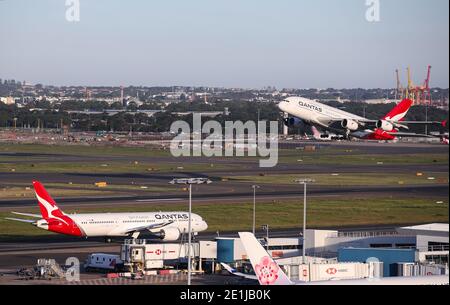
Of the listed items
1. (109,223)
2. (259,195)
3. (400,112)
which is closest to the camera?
(109,223)

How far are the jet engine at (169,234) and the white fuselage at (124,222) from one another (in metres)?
0.71

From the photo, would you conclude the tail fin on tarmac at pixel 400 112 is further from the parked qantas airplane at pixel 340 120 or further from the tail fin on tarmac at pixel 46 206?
the tail fin on tarmac at pixel 46 206

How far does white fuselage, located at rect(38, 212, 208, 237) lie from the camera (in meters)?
107

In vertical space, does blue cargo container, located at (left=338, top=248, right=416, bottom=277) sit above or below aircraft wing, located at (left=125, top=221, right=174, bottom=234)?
above

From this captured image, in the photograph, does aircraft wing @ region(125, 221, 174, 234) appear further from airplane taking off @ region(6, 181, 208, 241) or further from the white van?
the white van

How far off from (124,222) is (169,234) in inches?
194

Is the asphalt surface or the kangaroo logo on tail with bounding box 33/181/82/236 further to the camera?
the kangaroo logo on tail with bounding box 33/181/82/236

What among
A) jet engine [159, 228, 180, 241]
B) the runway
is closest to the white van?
jet engine [159, 228, 180, 241]

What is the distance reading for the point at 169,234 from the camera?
108 m

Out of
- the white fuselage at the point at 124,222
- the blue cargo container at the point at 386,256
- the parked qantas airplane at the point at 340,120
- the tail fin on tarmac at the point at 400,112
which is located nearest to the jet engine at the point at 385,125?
the parked qantas airplane at the point at 340,120

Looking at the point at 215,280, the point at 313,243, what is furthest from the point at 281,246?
the point at 215,280

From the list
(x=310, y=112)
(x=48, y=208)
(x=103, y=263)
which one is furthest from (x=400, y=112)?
(x=103, y=263)

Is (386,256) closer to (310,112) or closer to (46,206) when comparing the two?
(46,206)

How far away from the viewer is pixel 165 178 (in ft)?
585
